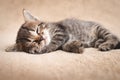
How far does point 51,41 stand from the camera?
156cm

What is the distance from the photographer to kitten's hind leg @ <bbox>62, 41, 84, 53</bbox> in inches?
57.1

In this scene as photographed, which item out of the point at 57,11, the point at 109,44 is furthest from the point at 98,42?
the point at 57,11

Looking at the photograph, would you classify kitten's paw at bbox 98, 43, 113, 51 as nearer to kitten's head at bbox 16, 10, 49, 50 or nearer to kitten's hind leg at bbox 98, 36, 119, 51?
kitten's hind leg at bbox 98, 36, 119, 51

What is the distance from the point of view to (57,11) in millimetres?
2100

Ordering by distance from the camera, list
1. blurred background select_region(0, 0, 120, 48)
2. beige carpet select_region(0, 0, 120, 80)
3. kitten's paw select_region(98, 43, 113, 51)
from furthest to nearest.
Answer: blurred background select_region(0, 0, 120, 48) → kitten's paw select_region(98, 43, 113, 51) → beige carpet select_region(0, 0, 120, 80)

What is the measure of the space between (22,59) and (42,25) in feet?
1.11

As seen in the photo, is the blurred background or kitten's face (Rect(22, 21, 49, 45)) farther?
the blurred background

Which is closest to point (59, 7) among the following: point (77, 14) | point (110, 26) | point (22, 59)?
point (77, 14)

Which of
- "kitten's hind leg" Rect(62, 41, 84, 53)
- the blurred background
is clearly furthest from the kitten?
the blurred background

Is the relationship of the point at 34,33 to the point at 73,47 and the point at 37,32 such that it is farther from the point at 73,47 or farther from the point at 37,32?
the point at 73,47

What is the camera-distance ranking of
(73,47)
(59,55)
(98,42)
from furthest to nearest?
(98,42) < (73,47) < (59,55)

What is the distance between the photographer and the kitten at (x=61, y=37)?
59.0 inches

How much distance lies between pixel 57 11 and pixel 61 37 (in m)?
0.55

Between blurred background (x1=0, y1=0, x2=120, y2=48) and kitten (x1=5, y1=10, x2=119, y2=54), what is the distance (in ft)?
0.88
